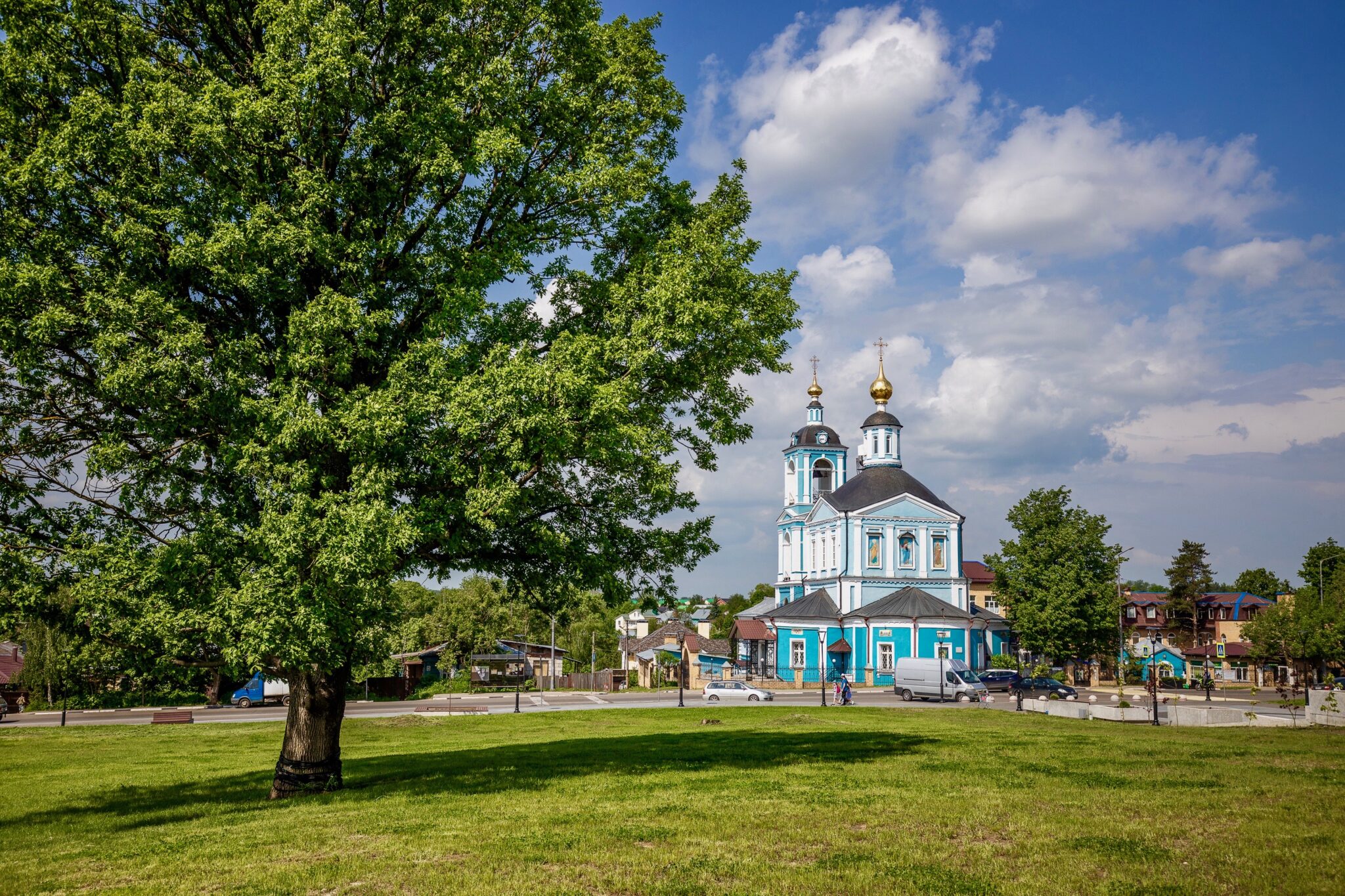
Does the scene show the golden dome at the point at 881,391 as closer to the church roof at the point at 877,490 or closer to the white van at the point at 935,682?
the church roof at the point at 877,490

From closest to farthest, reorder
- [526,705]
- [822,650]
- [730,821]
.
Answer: [730,821] → [526,705] → [822,650]

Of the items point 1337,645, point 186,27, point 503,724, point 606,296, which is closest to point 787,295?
point 606,296

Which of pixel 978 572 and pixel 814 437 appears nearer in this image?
pixel 814 437

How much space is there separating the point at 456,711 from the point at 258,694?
18.3 metres

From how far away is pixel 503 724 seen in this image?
35.0 metres

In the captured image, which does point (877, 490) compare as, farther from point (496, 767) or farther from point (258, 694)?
point (496, 767)

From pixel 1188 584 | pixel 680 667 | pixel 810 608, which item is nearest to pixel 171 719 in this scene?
pixel 680 667

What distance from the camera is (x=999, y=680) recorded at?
181 feet

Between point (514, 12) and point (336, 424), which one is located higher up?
point (514, 12)

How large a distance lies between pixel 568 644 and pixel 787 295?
78.3 metres

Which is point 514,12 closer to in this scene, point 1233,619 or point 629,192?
point 629,192

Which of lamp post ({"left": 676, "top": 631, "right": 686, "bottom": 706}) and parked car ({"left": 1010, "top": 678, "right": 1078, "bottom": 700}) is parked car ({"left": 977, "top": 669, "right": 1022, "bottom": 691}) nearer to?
parked car ({"left": 1010, "top": 678, "right": 1078, "bottom": 700})

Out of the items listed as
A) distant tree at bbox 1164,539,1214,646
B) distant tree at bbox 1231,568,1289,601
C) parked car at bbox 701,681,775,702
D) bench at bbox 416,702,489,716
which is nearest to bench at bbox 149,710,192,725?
bench at bbox 416,702,489,716

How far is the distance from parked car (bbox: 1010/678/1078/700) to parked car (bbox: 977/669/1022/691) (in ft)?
1.61
